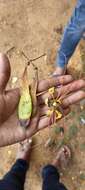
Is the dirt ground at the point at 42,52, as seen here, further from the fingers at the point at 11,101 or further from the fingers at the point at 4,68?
the fingers at the point at 4,68

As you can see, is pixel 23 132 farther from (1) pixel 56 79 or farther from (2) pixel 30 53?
(2) pixel 30 53

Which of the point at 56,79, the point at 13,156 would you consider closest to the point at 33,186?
the point at 13,156

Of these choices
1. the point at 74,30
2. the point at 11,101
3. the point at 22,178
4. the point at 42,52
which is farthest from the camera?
the point at 42,52

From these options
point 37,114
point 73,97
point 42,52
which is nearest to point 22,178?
point 37,114

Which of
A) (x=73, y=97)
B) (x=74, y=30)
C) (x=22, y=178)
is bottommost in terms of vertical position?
(x=22, y=178)

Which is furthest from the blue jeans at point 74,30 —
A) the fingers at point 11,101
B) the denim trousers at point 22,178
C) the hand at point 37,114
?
the denim trousers at point 22,178

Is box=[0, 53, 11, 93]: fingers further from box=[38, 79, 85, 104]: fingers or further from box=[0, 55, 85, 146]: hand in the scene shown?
box=[38, 79, 85, 104]: fingers

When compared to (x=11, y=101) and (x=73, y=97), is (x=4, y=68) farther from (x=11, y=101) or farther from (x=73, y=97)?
(x=73, y=97)
